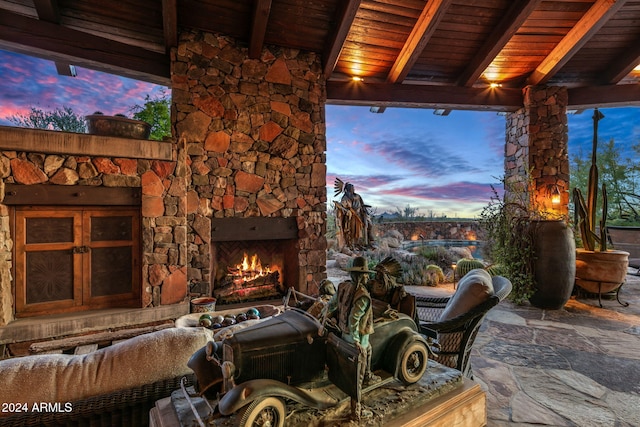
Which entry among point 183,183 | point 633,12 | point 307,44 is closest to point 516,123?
point 633,12

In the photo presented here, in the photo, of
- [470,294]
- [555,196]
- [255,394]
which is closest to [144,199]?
[255,394]

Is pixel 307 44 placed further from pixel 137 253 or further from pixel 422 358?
pixel 422 358

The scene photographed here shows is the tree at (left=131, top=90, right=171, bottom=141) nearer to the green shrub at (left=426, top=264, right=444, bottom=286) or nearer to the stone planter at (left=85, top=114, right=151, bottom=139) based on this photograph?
the stone planter at (left=85, top=114, right=151, bottom=139)

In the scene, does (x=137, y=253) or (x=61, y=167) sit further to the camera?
(x=137, y=253)

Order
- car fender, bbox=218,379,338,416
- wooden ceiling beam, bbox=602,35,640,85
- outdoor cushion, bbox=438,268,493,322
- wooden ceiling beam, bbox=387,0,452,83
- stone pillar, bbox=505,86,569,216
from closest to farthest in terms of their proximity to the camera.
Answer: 1. car fender, bbox=218,379,338,416
2. outdoor cushion, bbox=438,268,493,322
3. wooden ceiling beam, bbox=387,0,452,83
4. wooden ceiling beam, bbox=602,35,640,85
5. stone pillar, bbox=505,86,569,216

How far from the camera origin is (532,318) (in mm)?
3934

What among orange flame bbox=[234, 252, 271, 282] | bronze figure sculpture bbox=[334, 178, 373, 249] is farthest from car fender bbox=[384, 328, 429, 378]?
bronze figure sculpture bbox=[334, 178, 373, 249]

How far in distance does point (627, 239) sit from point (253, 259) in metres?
8.84

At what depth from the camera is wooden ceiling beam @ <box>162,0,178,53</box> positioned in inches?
131

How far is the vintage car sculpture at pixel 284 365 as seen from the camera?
0.90 meters

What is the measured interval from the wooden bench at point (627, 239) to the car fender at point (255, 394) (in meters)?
9.03

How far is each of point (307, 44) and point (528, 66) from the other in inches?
163

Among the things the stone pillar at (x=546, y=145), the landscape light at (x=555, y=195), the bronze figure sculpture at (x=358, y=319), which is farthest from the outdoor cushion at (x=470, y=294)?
the landscape light at (x=555, y=195)

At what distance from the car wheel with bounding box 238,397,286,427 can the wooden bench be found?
912cm
